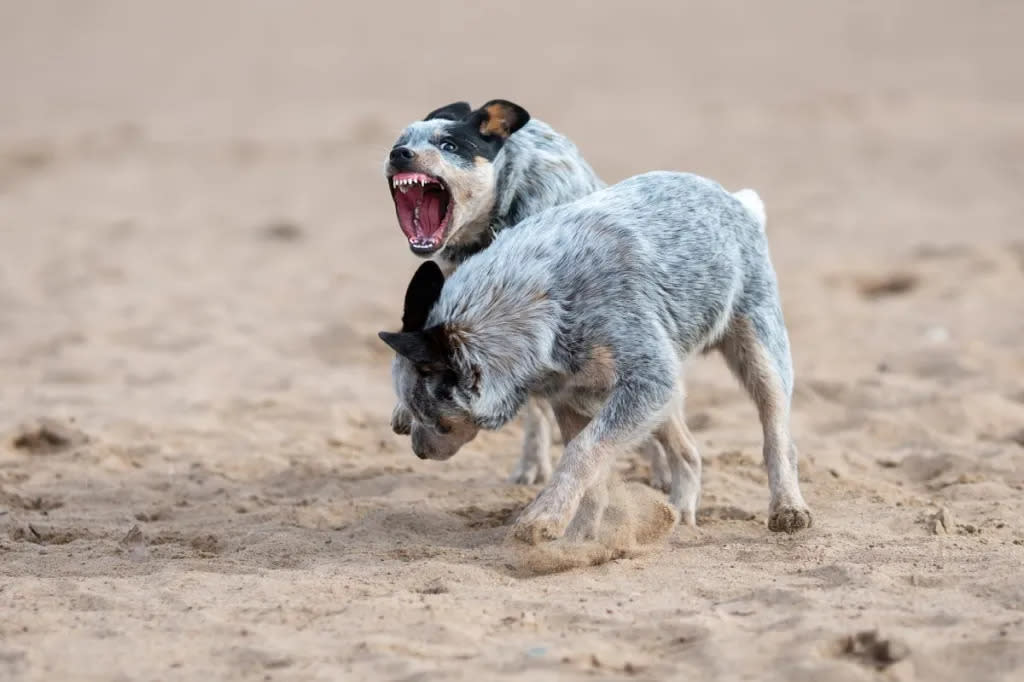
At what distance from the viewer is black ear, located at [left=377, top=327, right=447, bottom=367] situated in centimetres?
593

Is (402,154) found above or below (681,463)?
above

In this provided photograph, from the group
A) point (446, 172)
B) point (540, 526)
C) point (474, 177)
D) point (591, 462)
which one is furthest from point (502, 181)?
point (540, 526)

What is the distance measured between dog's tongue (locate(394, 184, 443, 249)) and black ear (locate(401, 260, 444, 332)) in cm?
121

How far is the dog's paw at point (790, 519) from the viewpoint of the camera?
652 cm

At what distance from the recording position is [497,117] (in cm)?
746

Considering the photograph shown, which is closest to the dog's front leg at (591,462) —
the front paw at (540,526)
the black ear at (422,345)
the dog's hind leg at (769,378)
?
the front paw at (540,526)

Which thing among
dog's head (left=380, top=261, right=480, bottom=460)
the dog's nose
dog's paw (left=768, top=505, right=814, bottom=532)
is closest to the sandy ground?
dog's paw (left=768, top=505, right=814, bottom=532)

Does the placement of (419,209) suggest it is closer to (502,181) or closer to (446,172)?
(446,172)

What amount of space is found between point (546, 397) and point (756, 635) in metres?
1.78

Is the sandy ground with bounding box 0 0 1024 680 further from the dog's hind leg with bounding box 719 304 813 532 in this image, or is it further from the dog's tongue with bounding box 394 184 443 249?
the dog's tongue with bounding box 394 184 443 249

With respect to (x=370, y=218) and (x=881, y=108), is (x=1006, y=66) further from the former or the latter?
(x=370, y=218)

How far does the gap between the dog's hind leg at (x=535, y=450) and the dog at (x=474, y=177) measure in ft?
2.17

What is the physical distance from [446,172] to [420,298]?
50.1 inches

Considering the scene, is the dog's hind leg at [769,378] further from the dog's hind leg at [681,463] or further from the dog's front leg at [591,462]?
the dog's front leg at [591,462]
